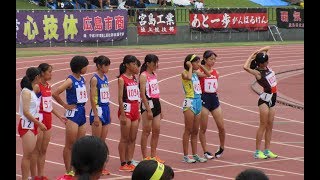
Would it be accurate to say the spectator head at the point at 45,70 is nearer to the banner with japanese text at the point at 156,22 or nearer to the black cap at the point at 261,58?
the black cap at the point at 261,58

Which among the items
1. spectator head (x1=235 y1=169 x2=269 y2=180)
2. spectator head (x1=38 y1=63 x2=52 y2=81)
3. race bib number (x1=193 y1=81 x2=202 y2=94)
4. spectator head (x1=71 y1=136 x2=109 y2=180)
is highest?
spectator head (x1=38 y1=63 x2=52 y2=81)

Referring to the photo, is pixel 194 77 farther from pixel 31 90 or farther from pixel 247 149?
pixel 31 90

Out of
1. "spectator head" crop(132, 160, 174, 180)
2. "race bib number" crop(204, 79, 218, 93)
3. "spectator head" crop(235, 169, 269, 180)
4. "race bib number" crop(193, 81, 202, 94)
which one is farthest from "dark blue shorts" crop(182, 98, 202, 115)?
"spectator head" crop(235, 169, 269, 180)

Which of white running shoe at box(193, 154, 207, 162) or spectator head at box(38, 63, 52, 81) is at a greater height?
spectator head at box(38, 63, 52, 81)

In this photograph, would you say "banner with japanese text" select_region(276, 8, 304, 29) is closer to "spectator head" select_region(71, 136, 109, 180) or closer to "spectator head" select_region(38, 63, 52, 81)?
"spectator head" select_region(38, 63, 52, 81)

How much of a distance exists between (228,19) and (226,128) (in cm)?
2236

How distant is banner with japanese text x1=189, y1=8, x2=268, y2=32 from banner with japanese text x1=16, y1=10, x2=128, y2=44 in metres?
3.75

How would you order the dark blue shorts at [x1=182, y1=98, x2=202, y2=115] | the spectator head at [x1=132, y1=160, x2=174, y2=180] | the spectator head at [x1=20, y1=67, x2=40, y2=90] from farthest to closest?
the dark blue shorts at [x1=182, y1=98, x2=202, y2=115]
the spectator head at [x1=20, y1=67, x2=40, y2=90]
the spectator head at [x1=132, y1=160, x2=174, y2=180]

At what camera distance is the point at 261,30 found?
1591 inches

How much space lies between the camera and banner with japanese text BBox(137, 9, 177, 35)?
37188mm

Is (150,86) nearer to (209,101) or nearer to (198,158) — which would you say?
(209,101)

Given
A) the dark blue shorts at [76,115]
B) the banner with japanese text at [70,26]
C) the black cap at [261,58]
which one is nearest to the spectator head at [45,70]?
the dark blue shorts at [76,115]
